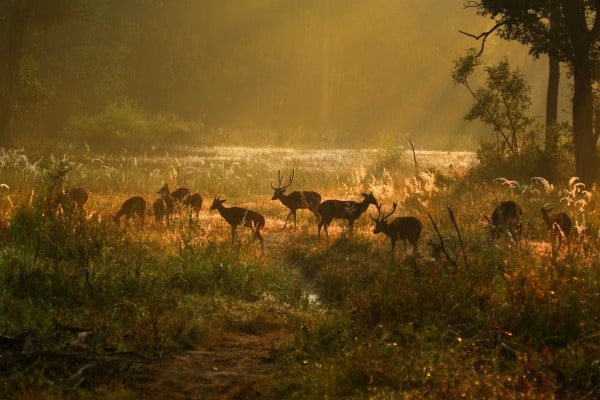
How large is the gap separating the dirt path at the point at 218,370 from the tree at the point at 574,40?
12759 millimetres

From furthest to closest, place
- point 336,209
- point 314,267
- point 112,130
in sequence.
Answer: point 112,130 → point 336,209 → point 314,267

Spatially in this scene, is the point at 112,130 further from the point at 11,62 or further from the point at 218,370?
the point at 218,370

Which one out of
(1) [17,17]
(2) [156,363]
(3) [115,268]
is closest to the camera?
(2) [156,363]

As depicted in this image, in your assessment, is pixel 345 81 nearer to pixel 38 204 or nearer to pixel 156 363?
pixel 38 204

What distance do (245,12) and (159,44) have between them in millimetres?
11591

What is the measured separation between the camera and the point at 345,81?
62.7m

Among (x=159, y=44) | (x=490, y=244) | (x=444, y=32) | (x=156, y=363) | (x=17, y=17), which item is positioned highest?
(x=444, y=32)

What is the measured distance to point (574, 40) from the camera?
57.4ft

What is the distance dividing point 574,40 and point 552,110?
12.2 ft

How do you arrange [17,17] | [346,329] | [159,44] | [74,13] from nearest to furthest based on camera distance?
[346,329] < [17,17] < [74,13] < [159,44]

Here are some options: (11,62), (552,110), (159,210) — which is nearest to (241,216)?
(159,210)

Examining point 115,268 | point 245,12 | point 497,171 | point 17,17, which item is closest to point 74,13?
point 17,17

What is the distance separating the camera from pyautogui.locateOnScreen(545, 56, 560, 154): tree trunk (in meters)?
19.5

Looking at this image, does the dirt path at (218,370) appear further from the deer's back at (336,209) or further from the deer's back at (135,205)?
the deer's back at (135,205)
